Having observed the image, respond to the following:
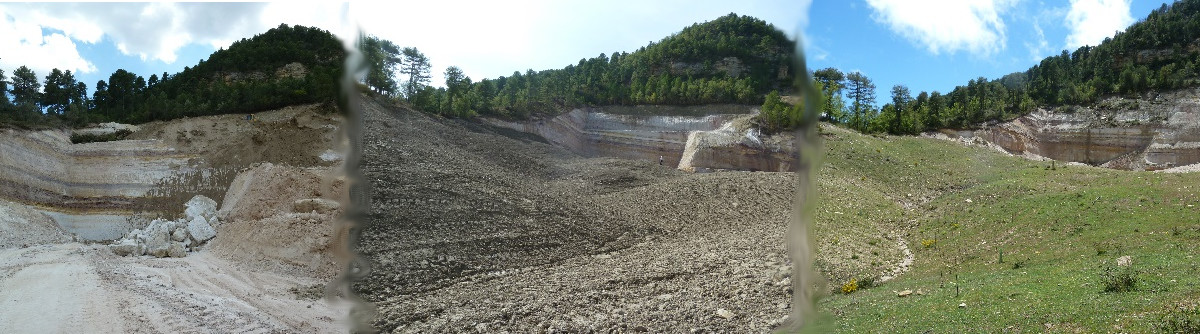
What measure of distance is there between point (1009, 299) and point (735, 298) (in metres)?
5.61

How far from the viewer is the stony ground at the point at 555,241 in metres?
5.91

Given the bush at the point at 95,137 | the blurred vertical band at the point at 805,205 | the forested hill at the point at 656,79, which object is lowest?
the bush at the point at 95,137

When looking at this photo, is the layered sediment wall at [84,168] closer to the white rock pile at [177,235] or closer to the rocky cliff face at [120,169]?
the rocky cliff face at [120,169]

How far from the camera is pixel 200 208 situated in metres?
23.4

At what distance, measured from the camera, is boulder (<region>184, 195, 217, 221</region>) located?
74.9ft

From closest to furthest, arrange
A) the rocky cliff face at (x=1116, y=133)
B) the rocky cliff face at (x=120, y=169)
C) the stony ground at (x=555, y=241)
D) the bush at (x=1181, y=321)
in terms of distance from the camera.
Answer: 1. the stony ground at (x=555, y=241)
2. the bush at (x=1181, y=321)
3. the rocky cliff face at (x=120, y=169)
4. the rocky cliff face at (x=1116, y=133)

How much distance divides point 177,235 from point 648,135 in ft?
65.2

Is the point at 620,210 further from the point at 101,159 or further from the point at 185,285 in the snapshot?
the point at 101,159

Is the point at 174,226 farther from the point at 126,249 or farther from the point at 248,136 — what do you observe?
the point at 248,136

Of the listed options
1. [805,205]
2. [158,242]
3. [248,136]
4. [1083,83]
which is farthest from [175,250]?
[1083,83]

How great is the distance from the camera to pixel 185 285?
1411 centimetres

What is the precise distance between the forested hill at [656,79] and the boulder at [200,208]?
29.1 ft

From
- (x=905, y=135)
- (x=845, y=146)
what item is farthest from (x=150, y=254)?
(x=905, y=135)

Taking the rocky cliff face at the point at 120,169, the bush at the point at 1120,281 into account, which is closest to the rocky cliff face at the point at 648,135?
the bush at the point at 1120,281
